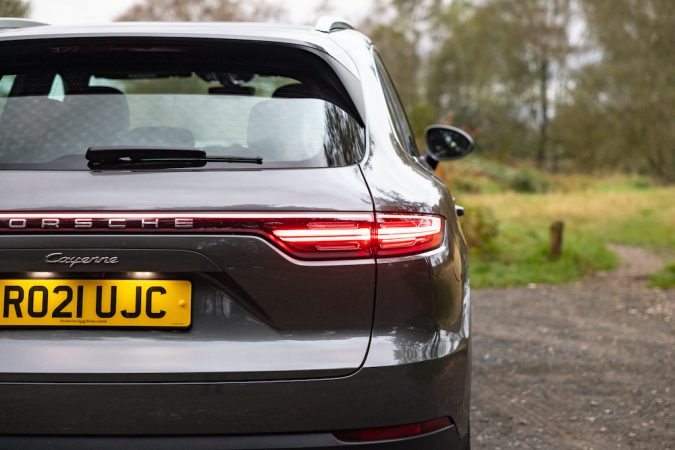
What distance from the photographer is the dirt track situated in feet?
14.3

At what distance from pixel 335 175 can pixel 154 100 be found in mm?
687

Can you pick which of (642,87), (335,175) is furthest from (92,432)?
(642,87)

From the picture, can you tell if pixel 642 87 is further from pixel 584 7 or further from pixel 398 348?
pixel 398 348

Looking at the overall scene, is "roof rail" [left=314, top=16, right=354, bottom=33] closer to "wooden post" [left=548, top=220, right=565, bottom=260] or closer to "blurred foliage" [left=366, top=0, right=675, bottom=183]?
"wooden post" [left=548, top=220, right=565, bottom=260]

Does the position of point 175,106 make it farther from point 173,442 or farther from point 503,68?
point 503,68

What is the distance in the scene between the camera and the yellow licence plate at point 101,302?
224 cm

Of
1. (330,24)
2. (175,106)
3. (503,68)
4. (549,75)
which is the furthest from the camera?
(503,68)

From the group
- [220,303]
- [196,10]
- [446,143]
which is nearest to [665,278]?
[446,143]

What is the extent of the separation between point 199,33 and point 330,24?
73cm

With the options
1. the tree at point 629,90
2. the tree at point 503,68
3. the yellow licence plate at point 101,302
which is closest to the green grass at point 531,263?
the yellow licence plate at point 101,302

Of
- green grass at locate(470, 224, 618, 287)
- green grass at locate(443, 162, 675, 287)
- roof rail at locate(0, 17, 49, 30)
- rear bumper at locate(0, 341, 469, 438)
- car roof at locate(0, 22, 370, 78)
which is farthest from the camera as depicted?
green grass at locate(443, 162, 675, 287)

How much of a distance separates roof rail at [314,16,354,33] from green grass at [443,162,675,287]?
681cm

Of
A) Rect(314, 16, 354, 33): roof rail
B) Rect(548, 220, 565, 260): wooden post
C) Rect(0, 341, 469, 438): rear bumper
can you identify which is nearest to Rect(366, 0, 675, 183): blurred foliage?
Rect(548, 220, 565, 260): wooden post

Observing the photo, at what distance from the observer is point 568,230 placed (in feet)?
54.4
